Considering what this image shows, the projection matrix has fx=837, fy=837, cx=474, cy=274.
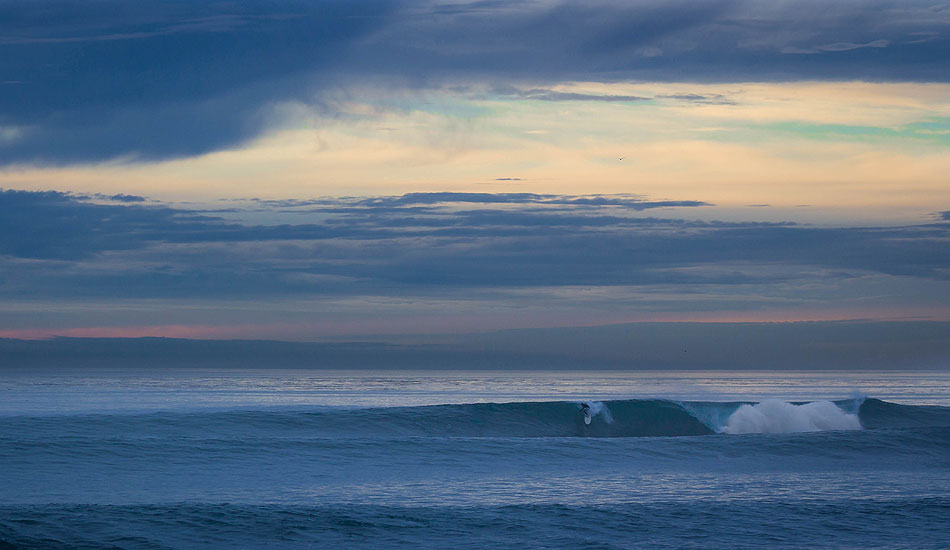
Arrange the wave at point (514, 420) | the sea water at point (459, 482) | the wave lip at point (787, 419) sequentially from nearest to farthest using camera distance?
the sea water at point (459, 482), the wave at point (514, 420), the wave lip at point (787, 419)

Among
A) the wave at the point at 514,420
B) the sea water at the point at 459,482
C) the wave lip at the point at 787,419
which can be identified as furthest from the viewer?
the wave lip at the point at 787,419

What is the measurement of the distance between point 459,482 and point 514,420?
1199cm

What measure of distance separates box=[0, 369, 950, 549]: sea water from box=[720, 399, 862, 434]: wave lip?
13 cm

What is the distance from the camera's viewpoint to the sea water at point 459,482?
11.6 meters

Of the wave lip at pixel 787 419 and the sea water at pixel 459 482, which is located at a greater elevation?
the wave lip at pixel 787 419

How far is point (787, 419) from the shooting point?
96.8 ft

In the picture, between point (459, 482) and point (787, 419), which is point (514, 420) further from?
point (459, 482)

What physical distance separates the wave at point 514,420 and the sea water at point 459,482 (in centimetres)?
10

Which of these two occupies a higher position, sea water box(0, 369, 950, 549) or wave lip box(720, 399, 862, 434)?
wave lip box(720, 399, 862, 434)

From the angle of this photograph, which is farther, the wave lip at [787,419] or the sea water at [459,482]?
the wave lip at [787,419]

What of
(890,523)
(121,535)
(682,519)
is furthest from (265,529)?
(890,523)

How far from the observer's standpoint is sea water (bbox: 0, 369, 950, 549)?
1156 cm

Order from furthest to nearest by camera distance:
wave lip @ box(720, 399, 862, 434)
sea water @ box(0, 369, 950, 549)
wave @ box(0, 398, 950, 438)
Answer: wave lip @ box(720, 399, 862, 434) < wave @ box(0, 398, 950, 438) < sea water @ box(0, 369, 950, 549)

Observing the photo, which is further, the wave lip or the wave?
the wave lip
